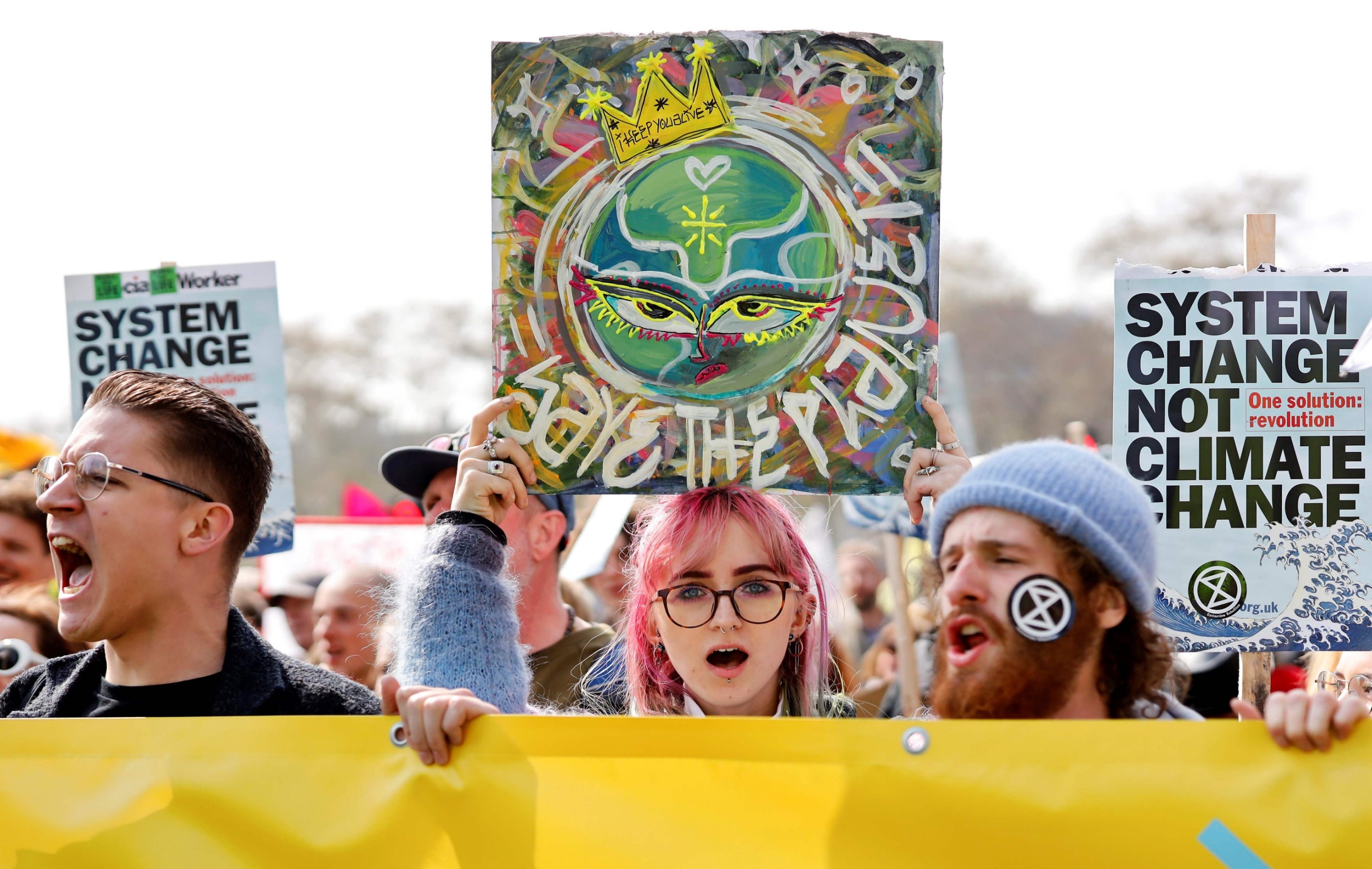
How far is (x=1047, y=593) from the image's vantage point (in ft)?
7.01

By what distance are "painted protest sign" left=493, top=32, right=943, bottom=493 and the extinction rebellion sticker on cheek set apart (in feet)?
2.51

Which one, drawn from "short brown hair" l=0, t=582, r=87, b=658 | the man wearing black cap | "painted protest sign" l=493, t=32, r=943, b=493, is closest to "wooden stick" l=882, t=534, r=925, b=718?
the man wearing black cap

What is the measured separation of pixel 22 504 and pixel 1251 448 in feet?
12.1

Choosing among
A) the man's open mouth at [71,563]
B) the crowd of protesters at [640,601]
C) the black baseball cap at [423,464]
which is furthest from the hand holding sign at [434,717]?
the black baseball cap at [423,464]

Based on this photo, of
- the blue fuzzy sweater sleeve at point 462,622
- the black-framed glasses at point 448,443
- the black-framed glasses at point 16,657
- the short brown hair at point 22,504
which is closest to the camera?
the blue fuzzy sweater sleeve at point 462,622

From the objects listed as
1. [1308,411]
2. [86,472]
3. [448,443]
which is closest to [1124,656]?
[1308,411]

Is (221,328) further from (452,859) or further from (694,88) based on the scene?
(452,859)

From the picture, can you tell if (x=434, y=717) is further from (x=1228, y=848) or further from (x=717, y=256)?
(x=1228, y=848)

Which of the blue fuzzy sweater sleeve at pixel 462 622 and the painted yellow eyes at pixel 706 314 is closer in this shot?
the blue fuzzy sweater sleeve at pixel 462 622

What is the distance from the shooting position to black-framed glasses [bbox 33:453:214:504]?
2557mm

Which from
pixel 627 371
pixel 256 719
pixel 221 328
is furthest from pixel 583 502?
pixel 256 719

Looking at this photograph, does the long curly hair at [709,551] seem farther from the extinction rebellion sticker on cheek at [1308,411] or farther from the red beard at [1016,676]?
the extinction rebellion sticker on cheek at [1308,411]

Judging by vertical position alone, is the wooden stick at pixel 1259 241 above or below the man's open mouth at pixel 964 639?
above

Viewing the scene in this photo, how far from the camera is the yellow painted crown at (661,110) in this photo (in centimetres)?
269
